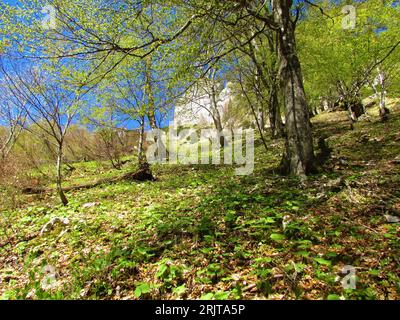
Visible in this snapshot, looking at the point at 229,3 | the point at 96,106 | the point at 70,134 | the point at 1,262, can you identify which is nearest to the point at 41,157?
the point at 70,134

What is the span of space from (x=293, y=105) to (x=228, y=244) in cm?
450

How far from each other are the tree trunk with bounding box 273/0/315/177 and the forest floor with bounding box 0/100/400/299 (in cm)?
57

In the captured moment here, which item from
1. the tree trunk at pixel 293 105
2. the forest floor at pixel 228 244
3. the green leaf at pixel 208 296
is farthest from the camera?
the tree trunk at pixel 293 105

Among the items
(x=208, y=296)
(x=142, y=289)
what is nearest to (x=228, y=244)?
(x=208, y=296)

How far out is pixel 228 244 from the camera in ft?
12.3

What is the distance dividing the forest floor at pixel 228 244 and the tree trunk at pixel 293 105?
0.57 meters

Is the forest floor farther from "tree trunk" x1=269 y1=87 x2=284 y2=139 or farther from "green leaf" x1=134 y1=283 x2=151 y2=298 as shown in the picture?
"tree trunk" x1=269 y1=87 x2=284 y2=139

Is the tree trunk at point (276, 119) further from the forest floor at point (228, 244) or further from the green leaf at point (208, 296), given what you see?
the green leaf at point (208, 296)

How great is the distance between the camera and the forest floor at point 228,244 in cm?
277

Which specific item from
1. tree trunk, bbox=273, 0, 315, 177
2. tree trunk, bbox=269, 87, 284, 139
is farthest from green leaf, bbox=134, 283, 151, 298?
tree trunk, bbox=269, 87, 284, 139

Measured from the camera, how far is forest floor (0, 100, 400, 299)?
2773 millimetres

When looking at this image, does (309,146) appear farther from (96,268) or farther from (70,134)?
(70,134)

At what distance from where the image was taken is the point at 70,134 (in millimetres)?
21234

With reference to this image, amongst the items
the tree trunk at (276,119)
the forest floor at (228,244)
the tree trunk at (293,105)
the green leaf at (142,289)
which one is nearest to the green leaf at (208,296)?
the forest floor at (228,244)
